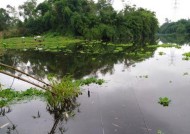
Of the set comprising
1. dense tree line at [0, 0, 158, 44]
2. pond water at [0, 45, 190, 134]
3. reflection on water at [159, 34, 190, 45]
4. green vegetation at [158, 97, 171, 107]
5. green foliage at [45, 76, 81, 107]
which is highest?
dense tree line at [0, 0, 158, 44]

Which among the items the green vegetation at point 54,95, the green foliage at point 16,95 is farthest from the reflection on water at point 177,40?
the green vegetation at point 54,95

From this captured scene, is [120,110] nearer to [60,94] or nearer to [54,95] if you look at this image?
[60,94]

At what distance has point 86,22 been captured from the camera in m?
58.0

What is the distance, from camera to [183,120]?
9.81m

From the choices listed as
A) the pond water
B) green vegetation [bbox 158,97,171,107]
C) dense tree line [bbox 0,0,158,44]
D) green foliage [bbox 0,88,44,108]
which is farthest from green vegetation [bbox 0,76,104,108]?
dense tree line [bbox 0,0,158,44]

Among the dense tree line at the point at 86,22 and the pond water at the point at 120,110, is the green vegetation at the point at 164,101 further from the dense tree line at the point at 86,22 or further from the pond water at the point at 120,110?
the dense tree line at the point at 86,22

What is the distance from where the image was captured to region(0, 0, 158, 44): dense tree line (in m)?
57.9

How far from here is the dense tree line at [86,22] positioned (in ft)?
190

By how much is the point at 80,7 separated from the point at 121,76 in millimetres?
46457

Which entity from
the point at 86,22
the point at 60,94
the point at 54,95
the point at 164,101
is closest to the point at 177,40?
the point at 86,22

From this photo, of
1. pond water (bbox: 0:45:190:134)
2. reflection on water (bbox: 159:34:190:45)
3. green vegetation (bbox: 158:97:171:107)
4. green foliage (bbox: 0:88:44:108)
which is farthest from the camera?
reflection on water (bbox: 159:34:190:45)

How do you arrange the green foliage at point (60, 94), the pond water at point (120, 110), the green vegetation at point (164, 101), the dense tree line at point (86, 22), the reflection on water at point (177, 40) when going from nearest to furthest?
the pond water at point (120, 110) → the green foliage at point (60, 94) → the green vegetation at point (164, 101) → the reflection on water at point (177, 40) → the dense tree line at point (86, 22)

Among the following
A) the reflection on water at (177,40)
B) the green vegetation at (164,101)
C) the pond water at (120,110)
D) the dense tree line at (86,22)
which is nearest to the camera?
the pond water at (120,110)

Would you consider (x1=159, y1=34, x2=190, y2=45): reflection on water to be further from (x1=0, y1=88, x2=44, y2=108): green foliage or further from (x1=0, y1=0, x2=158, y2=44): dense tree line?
(x1=0, y1=88, x2=44, y2=108): green foliage
